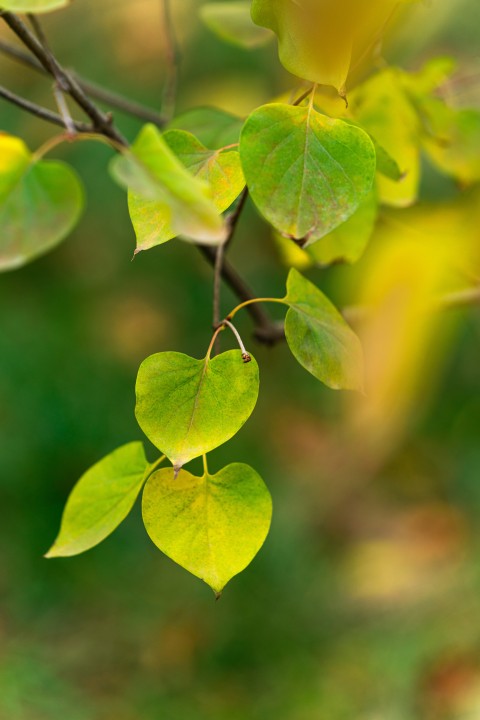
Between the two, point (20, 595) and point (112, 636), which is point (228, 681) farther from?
point (20, 595)

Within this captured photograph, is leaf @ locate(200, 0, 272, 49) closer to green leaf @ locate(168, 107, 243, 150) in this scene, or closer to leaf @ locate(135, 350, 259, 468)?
green leaf @ locate(168, 107, 243, 150)

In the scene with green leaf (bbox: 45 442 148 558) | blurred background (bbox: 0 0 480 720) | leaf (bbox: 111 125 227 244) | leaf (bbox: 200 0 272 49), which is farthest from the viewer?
blurred background (bbox: 0 0 480 720)

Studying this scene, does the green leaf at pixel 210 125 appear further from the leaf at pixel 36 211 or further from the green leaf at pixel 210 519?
the green leaf at pixel 210 519

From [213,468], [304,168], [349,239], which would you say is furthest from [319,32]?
[213,468]

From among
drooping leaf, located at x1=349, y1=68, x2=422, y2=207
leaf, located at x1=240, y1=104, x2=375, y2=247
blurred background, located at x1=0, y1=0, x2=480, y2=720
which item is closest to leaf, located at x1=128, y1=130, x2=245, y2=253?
leaf, located at x1=240, y1=104, x2=375, y2=247

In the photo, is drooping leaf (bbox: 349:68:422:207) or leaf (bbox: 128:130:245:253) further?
drooping leaf (bbox: 349:68:422:207)

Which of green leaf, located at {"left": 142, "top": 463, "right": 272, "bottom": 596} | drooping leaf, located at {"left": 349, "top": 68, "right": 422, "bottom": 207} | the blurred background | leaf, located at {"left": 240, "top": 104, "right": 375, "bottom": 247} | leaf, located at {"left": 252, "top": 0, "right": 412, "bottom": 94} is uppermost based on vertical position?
leaf, located at {"left": 252, "top": 0, "right": 412, "bottom": 94}
